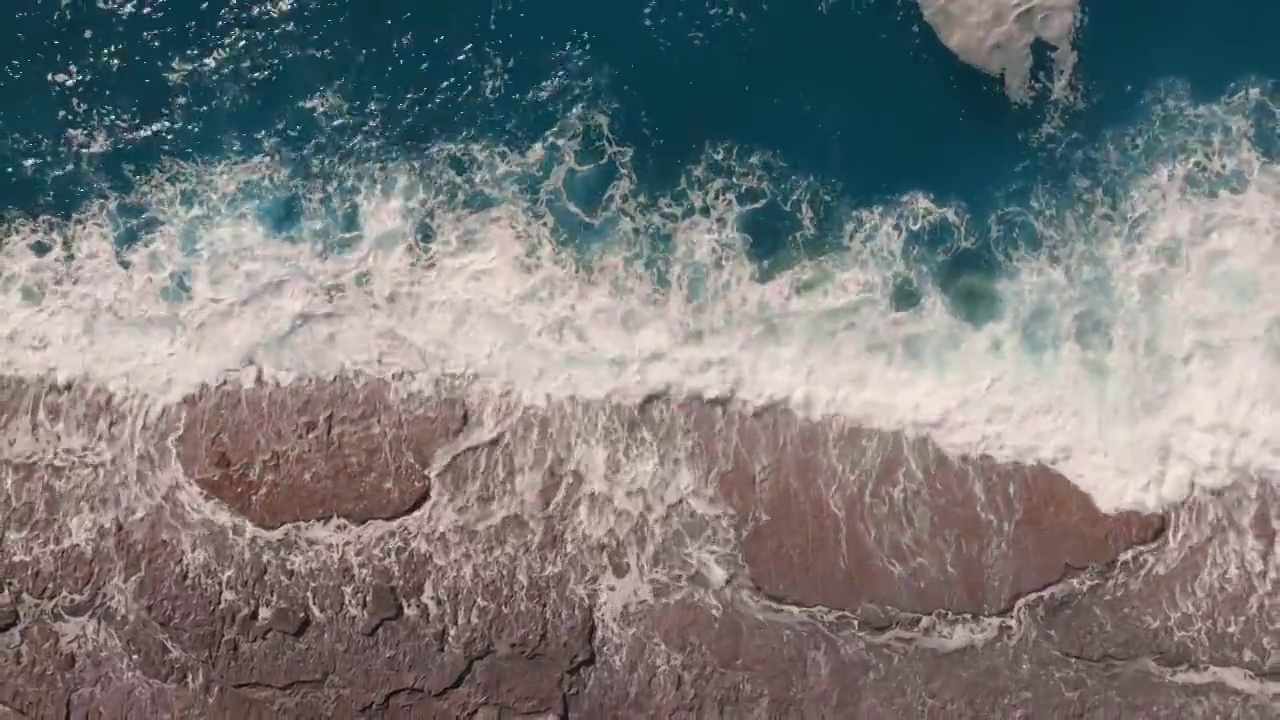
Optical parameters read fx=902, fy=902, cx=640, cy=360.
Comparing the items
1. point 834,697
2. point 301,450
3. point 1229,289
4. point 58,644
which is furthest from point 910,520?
point 58,644

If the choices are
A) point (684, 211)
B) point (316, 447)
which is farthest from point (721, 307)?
point (316, 447)

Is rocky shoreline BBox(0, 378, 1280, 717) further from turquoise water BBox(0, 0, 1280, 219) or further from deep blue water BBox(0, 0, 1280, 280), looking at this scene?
turquoise water BBox(0, 0, 1280, 219)

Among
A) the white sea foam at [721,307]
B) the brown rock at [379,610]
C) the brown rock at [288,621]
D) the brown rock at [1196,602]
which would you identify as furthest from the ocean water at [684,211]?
the brown rock at [288,621]

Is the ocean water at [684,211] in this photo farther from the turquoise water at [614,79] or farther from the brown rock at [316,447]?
the brown rock at [316,447]

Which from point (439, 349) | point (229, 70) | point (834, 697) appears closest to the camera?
point (834, 697)

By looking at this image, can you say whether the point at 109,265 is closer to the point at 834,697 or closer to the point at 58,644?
the point at 58,644

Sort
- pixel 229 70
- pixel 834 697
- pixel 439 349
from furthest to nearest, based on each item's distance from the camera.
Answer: pixel 229 70 → pixel 439 349 → pixel 834 697
